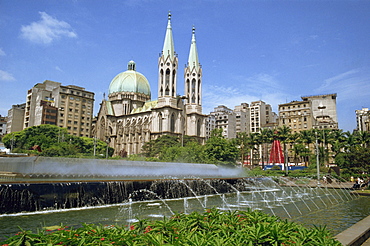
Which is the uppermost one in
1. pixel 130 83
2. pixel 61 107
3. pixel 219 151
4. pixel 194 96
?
pixel 130 83

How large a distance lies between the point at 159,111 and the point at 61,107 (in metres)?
41.0

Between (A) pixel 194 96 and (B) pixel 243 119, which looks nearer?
(A) pixel 194 96

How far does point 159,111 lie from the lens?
3612 inches

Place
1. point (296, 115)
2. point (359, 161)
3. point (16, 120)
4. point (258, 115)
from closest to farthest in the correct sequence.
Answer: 1. point (359, 161)
2. point (296, 115)
3. point (16, 120)
4. point (258, 115)

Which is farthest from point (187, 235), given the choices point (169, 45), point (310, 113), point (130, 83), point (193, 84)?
point (130, 83)

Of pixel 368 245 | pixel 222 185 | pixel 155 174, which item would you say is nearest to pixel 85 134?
pixel 155 174

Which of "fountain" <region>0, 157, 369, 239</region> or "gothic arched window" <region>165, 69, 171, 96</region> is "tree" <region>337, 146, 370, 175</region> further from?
"gothic arched window" <region>165, 69, 171, 96</region>

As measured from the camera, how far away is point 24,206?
16.6 meters

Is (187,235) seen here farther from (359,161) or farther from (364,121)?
(364,121)

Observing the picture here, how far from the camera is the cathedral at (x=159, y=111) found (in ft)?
299

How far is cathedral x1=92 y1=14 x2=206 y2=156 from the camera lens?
91.3m


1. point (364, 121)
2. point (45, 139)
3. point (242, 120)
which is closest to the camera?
point (45, 139)

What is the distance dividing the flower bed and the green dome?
110808 millimetres

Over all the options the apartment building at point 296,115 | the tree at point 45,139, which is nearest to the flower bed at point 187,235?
the tree at point 45,139
